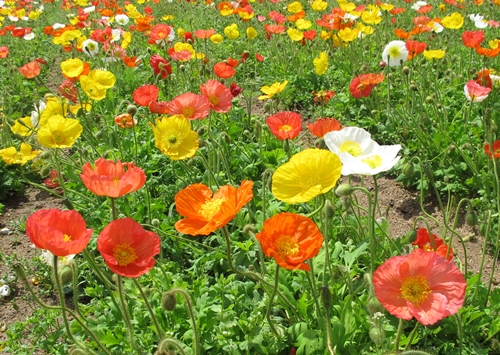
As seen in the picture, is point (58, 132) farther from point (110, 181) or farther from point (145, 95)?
point (110, 181)

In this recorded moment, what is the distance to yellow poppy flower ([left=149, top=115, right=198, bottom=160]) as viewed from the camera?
91.2 inches

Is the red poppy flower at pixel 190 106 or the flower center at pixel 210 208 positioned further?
the red poppy flower at pixel 190 106

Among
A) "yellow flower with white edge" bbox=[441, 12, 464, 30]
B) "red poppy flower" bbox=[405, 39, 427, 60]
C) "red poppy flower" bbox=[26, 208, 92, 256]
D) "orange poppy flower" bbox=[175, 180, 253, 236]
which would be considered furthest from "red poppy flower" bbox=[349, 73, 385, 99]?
"red poppy flower" bbox=[26, 208, 92, 256]

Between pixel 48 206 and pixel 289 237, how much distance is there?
2547 millimetres

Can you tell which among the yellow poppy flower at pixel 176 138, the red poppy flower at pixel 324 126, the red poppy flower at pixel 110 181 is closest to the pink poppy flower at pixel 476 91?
the red poppy flower at pixel 324 126

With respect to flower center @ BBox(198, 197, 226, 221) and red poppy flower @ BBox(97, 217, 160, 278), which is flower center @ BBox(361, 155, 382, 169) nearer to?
flower center @ BBox(198, 197, 226, 221)

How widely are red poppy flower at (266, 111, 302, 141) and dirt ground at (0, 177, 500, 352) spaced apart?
2.10 feet

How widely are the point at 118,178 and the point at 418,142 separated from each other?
2.43 metres

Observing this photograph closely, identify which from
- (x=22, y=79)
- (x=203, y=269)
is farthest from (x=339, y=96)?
(x=22, y=79)

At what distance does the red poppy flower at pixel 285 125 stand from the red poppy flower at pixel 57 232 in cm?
112

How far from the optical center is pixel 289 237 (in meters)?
1.50

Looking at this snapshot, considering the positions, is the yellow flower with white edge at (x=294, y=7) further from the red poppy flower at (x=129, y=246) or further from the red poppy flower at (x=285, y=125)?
the red poppy flower at (x=129, y=246)

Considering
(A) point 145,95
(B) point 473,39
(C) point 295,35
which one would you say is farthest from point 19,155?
(B) point 473,39

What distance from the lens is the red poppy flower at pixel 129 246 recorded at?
1.45 meters
